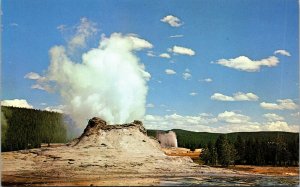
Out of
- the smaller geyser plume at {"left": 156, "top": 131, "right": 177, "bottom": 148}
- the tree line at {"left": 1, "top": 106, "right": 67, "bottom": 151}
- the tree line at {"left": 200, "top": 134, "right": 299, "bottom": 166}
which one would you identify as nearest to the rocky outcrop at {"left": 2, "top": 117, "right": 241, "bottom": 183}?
the tree line at {"left": 200, "top": 134, "right": 299, "bottom": 166}

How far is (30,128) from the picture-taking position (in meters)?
64.2

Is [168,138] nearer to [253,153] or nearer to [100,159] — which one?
[253,153]

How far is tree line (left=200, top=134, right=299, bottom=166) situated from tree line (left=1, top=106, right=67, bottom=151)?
19.4 meters

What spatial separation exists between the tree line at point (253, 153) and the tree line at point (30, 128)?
19.4 m

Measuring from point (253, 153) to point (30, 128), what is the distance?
29458 millimetres

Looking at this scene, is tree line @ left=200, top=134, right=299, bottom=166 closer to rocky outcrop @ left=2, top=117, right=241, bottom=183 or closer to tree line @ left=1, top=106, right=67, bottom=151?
rocky outcrop @ left=2, top=117, right=241, bottom=183

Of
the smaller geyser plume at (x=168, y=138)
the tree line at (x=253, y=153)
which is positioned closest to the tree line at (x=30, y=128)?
the smaller geyser plume at (x=168, y=138)

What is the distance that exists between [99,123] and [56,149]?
437 centimetres

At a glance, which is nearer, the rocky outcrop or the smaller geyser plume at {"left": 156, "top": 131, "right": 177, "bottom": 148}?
the rocky outcrop

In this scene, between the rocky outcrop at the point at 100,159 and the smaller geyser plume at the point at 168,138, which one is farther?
the smaller geyser plume at the point at 168,138

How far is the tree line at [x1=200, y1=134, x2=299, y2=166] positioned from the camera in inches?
1952

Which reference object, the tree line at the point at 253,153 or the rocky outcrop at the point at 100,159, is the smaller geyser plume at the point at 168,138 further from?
the rocky outcrop at the point at 100,159

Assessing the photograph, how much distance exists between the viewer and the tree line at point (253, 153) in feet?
163

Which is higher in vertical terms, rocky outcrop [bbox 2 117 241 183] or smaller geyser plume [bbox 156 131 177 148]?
smaller geyser plume [bbox 156 131 177 148]
